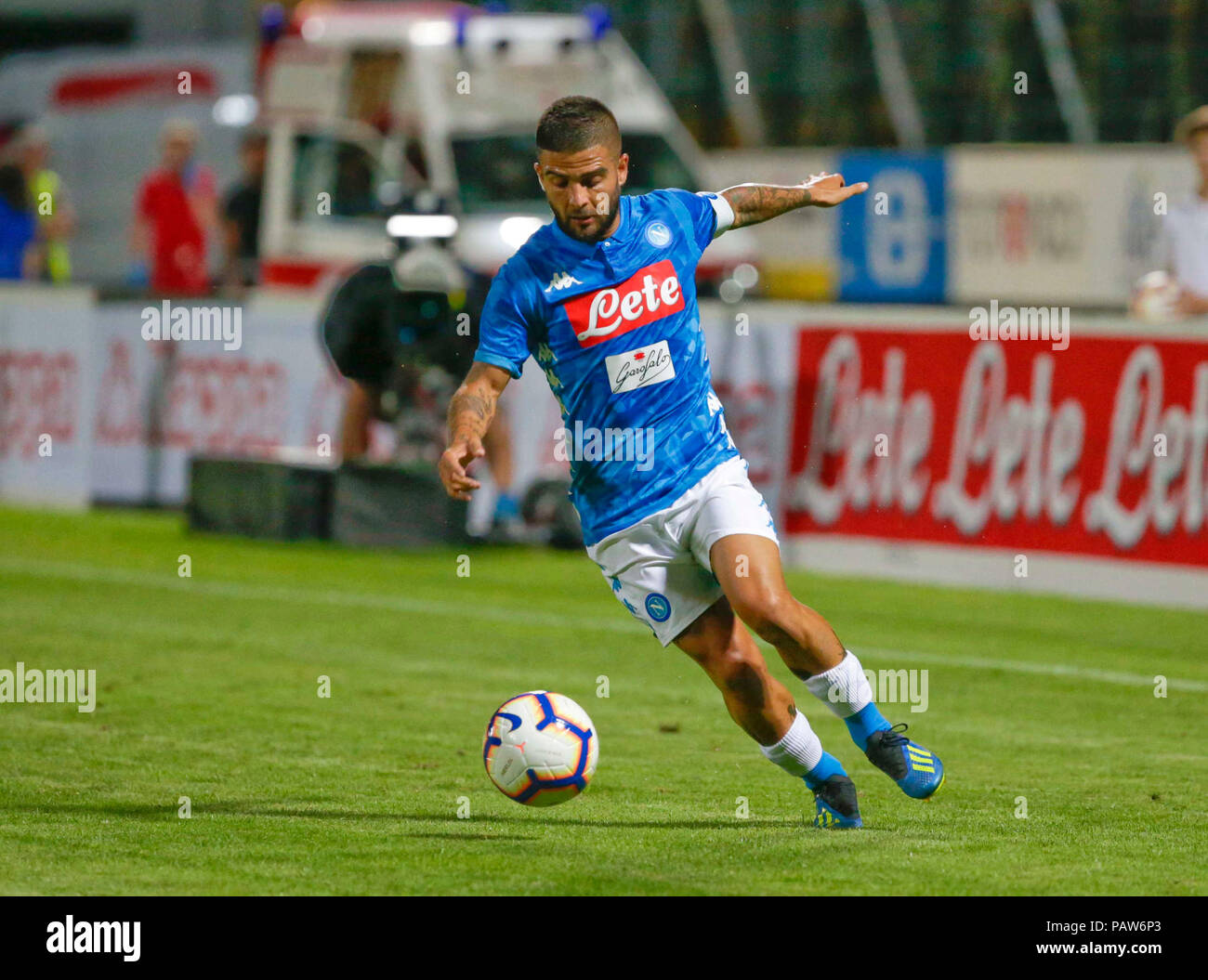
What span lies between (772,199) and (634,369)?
0.91m

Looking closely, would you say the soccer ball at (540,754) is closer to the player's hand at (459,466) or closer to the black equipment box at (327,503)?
the player's hand at (459,466)

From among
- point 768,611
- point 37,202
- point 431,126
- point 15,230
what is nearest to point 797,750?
point 768,611

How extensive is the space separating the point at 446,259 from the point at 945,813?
27.6 ft

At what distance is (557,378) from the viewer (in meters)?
7.00

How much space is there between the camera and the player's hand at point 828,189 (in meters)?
7.32

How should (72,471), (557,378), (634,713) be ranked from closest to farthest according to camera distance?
(557,378) → (634,713) → (72,471)

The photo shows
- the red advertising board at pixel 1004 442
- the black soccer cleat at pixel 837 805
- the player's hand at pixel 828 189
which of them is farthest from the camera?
the red advertising board at pixel 1004 442

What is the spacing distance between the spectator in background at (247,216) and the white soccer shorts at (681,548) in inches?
540

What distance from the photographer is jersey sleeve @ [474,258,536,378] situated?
22.3 ft

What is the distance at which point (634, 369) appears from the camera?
689 centimetres

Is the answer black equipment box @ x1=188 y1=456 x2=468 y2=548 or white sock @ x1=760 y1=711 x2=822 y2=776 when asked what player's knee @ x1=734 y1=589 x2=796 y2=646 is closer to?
white sock @ x1=760 y1=711 x2=822 y2=776

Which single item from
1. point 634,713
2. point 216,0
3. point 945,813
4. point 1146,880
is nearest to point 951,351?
point 634,713

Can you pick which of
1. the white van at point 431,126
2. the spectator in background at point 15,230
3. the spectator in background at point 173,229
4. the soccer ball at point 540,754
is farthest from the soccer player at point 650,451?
the spectator in background at point 173,229
